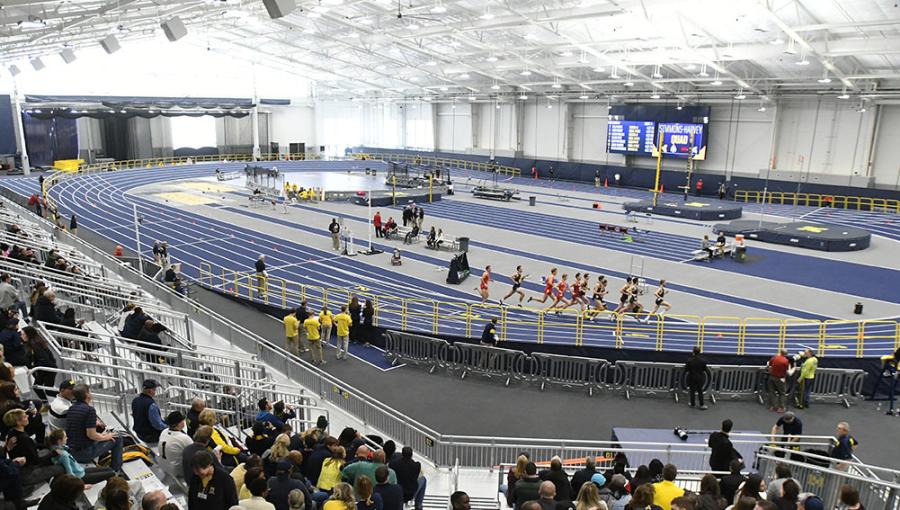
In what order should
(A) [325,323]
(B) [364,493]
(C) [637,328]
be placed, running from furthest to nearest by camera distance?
Result: (C) [637,328], (A) [325,323], (B) [364,493]

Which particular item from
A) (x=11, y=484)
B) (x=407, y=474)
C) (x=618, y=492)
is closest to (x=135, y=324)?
(x=11, y=484)

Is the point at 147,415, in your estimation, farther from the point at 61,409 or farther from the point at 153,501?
the point at 153,501

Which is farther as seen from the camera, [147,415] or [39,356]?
[39,356]

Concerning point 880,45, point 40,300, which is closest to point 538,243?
point 880,45

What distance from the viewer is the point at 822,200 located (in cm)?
4347

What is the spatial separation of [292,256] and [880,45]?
28.3 m

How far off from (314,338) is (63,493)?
10.8 m

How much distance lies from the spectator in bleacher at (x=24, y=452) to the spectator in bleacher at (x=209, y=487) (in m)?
1.58

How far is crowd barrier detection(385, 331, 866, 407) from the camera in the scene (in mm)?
14773

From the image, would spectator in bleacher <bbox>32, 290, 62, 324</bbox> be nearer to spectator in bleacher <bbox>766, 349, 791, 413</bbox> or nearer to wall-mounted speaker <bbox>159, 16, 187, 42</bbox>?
spectator in bleacher <bbox>766, 349, 791, 413</bbox>

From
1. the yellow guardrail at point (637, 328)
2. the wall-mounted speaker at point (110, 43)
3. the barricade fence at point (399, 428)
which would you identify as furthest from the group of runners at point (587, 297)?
the wall-mounted speaker at point (110, 43)

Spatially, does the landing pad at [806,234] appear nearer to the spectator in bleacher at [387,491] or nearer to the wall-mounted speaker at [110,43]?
the spectator in bleacher at [387,491]

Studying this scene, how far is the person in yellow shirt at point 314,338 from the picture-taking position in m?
15.6

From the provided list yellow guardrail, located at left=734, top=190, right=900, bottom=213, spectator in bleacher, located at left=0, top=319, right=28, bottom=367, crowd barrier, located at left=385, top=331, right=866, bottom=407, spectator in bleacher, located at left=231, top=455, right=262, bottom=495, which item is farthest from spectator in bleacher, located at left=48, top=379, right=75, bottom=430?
yellow guardrail, located at left=734, top=190, right=900, bottom=213
